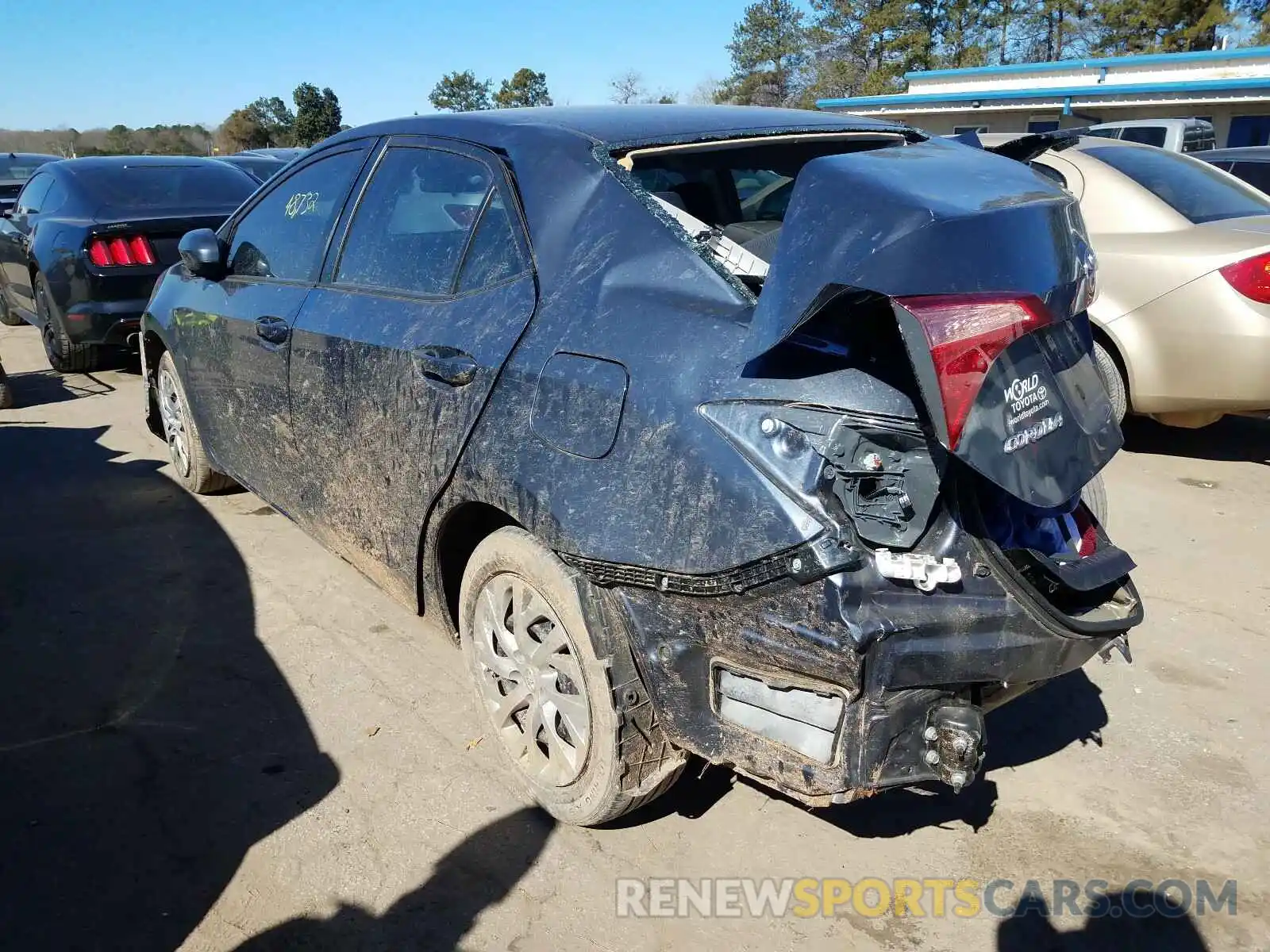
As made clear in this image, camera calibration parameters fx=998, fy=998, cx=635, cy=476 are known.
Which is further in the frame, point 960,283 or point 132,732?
point 132,732

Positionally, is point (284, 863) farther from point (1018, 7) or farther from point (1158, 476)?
point (1018, 7)

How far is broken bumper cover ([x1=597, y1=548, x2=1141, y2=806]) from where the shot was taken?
6.51 feet

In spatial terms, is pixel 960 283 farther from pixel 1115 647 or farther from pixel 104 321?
pixel 104 321

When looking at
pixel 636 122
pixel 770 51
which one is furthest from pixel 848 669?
pixel 770 51

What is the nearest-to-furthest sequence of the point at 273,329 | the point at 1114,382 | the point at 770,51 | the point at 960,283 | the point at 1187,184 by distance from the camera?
the point at 960,283 < the point at 273,329 < the point at 1114,382 < the point at 1187,184 < the point at 770,51

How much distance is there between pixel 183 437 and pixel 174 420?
0.48 ft

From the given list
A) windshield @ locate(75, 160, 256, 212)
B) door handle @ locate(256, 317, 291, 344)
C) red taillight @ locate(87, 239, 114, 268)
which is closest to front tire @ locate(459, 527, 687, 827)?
door handle @ locate(256, 317, 291, 344)

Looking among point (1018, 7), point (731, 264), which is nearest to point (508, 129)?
point (731, 264)

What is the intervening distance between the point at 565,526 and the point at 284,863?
1.19 m

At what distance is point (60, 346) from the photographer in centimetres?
759

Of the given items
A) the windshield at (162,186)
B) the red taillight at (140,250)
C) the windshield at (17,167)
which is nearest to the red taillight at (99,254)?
the red taillight at (140,250)

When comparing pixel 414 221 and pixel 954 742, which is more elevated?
pixel 414 221

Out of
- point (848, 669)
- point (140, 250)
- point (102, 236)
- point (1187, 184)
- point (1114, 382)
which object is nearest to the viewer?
point (848, 669)

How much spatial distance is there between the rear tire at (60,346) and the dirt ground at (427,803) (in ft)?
12.6
